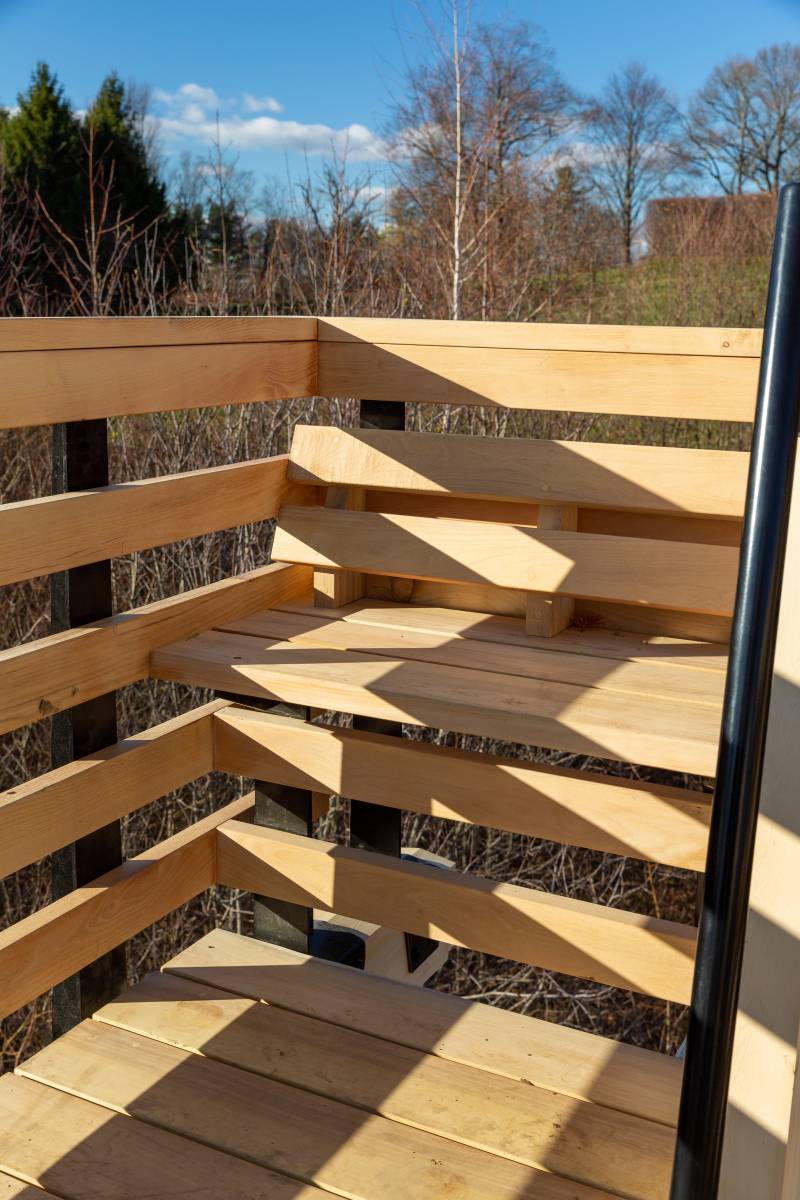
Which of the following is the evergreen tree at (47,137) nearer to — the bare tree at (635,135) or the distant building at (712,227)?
the distant building at (712,227)

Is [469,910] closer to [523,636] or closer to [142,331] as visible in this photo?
[523,636]

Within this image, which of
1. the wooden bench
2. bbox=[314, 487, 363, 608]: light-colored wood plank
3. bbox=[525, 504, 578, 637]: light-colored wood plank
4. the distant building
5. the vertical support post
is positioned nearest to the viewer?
the wooden bench

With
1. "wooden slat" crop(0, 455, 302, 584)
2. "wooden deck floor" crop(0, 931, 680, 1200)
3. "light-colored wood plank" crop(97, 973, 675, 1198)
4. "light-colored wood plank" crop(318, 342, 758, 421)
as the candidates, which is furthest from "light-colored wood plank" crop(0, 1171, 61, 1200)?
"light-colored wood plank" crop(318, 342, 758, 421)

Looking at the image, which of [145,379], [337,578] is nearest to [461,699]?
[337,578]

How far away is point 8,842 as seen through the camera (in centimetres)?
160

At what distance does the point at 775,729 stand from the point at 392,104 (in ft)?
22.7

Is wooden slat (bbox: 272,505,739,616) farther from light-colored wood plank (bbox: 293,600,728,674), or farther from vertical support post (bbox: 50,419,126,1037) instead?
vertical support post (bbox: 50,419,126,1037)

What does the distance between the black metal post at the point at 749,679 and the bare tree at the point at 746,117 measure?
1875 centimetres

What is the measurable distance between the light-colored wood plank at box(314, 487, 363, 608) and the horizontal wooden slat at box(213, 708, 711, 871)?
0.34 metres

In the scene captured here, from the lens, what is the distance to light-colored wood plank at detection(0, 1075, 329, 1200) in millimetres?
1423

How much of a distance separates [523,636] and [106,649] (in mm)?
760

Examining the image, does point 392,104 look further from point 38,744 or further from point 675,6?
point 675,6

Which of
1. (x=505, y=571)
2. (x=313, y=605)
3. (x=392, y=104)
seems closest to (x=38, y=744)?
(x=313, y=605)

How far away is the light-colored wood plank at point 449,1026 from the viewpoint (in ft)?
5.37
